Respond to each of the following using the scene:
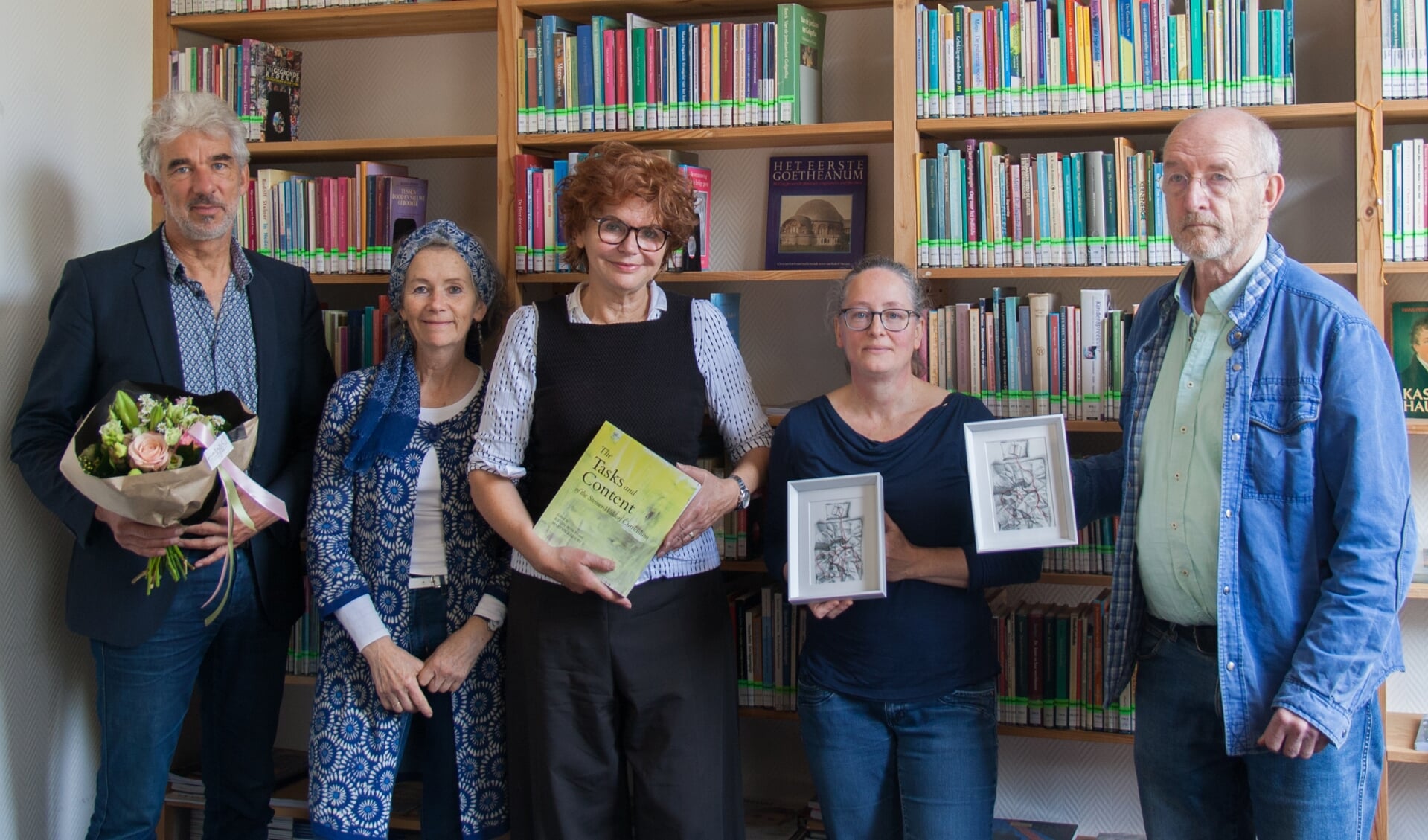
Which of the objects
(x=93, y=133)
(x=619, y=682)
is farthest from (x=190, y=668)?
(x=93, y=133)

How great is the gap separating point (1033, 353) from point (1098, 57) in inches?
26.9

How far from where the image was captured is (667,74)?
2938mm

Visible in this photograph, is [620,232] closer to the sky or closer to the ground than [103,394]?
closer to the sky

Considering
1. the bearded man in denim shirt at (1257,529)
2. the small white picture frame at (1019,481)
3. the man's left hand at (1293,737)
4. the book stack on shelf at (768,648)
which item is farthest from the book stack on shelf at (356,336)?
the man's left hand at (1293,737)

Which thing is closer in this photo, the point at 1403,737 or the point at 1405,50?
the point at 1405,50

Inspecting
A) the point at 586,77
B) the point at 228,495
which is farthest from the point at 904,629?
the point at 586,77

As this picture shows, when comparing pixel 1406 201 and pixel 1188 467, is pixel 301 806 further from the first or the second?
pixel 1406 201

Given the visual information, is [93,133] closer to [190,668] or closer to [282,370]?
[282,370]

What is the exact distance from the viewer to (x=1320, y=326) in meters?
1.76

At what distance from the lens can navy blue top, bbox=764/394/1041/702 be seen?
2.12 metres

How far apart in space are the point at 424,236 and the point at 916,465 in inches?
45.6

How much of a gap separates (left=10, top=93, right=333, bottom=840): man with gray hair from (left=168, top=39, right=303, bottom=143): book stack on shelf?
62 centimetres

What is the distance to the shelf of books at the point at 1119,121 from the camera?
2.56m

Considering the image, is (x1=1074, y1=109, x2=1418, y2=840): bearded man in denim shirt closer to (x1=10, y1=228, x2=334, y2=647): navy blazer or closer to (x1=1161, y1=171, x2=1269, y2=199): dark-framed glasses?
(x1=1161, y1=171, x2=1269, y2=199): dark-framed glasses
